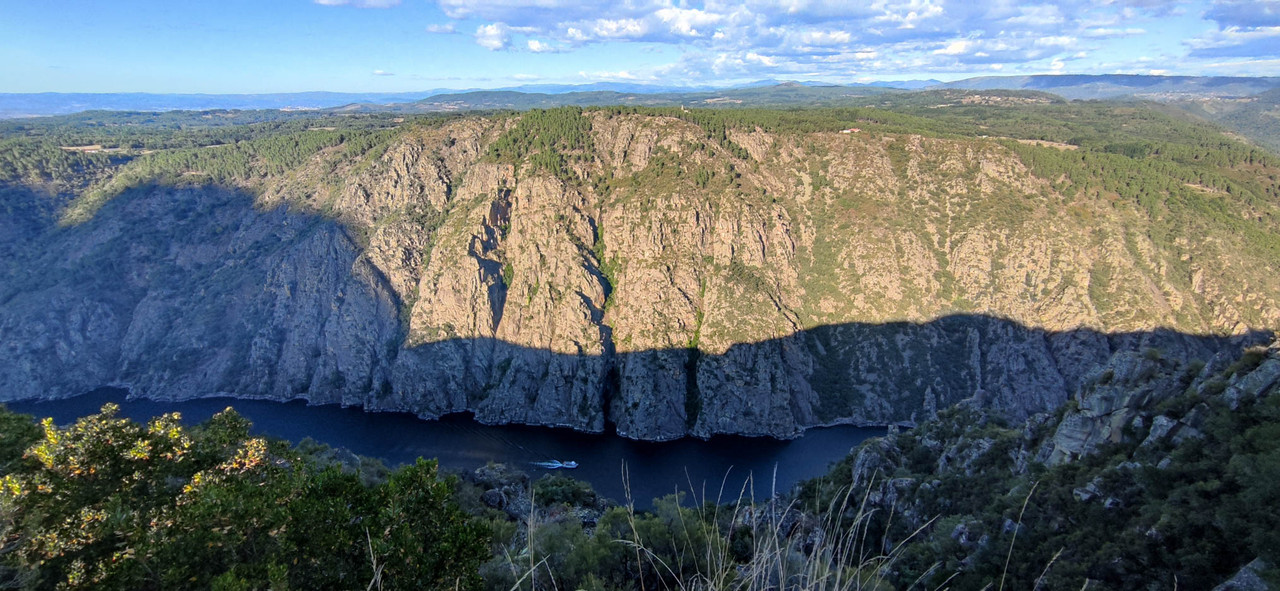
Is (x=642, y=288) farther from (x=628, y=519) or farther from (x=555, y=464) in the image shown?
(x=628, y=519)

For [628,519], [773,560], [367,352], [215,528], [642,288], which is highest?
[773,560]

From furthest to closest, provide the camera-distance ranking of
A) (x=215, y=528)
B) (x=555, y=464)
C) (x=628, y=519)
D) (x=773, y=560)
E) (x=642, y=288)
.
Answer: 1. (x=642, y=288)
2. (x=555, y=464)
3. (x=628, y=519)
4. (x=215, y=528)
5. (x=773, y=560)

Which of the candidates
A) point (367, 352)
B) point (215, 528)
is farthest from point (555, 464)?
point (215, 528)

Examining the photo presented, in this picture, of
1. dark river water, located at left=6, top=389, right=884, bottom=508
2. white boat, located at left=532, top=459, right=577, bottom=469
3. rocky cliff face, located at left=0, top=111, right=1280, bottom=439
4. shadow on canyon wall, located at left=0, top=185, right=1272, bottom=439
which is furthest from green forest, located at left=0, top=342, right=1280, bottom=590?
rocky cliff face, located at left=0, top=111, right=1280, bottom=439

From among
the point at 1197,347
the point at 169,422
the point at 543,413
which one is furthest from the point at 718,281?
the point at 169,422

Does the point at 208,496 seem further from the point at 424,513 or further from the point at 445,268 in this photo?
the point at 445,268

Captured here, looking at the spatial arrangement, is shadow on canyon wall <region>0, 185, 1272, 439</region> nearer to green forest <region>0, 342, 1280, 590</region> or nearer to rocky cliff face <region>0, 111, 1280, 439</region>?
rocky cliff face <region>0, 111, 1280, 439</region>

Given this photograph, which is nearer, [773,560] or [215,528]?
[773,560]
